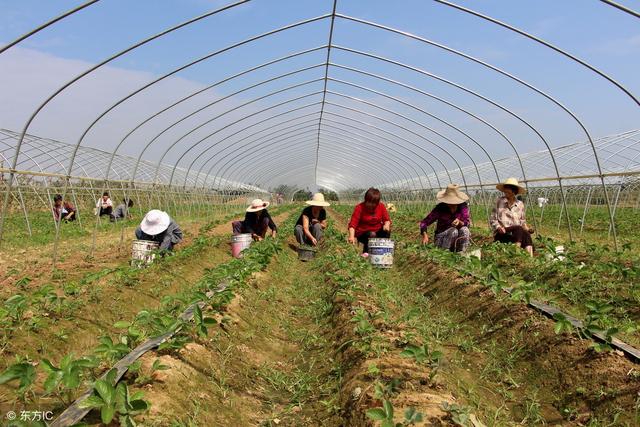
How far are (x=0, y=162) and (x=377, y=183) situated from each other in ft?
94.5

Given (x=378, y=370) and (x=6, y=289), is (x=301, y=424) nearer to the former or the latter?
(x=378, y=370)

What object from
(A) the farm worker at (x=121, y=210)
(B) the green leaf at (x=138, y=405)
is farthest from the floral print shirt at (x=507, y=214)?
(A) the farm worker at (x=121, y=210)

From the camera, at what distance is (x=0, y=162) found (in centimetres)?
1642

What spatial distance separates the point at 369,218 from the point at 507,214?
7.07 feet

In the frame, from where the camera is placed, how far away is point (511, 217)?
8.39 meters

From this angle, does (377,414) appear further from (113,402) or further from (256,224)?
(256,224)

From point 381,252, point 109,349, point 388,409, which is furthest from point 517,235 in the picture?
point 109,349

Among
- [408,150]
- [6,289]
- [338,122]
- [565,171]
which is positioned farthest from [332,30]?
[565,171]

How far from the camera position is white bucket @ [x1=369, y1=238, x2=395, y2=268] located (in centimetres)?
814

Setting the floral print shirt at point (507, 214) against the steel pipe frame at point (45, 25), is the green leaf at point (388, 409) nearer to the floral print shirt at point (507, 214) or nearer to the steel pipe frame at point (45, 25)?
the steel pipe frame at point (45, 25)

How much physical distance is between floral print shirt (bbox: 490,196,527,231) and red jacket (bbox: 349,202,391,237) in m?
1.72

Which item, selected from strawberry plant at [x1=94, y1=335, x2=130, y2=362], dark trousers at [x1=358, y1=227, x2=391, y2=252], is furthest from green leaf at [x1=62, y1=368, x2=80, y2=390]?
dark trousers at [x1=358, y1=227, x2=391, y2=252]

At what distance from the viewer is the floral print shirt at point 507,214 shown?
8320mm

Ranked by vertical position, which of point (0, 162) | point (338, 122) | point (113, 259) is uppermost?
point (338, 122)
